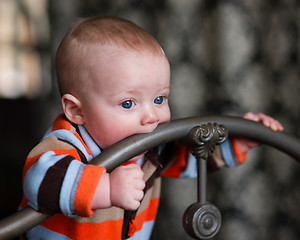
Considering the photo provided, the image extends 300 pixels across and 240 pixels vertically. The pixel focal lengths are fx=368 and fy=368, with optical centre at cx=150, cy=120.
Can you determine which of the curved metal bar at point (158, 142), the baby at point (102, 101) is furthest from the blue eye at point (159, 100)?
the curved metal bar at point (158, 142)

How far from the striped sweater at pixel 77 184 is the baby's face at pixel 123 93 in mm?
66

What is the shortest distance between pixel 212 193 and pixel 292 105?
449 millimetres

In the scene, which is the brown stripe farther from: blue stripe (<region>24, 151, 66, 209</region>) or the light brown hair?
the light brown hair

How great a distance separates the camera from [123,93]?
2.13 ft

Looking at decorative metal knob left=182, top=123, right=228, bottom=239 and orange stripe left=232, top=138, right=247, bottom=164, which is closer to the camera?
decorative metal knob left=182, top=123, right=228, bottom=239

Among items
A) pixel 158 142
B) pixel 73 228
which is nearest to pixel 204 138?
pixel 158 142

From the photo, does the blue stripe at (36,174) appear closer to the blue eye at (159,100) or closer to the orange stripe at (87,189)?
the orange stripe at (87,189)

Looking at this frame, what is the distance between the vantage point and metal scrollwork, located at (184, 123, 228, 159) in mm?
604

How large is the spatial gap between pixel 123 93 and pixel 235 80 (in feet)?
2.49

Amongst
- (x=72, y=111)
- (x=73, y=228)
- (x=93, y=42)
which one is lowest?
(x=73, y=228)

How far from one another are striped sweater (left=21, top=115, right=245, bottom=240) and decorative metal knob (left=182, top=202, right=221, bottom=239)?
0.41 ft

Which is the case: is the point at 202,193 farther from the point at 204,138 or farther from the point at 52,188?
the point at 52,188

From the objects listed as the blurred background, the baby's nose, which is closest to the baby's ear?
the baby's nose

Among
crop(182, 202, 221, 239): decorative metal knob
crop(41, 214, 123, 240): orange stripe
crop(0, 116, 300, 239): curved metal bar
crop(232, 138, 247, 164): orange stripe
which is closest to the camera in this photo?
crop(0, 116, 300, 239): curved metal bar
